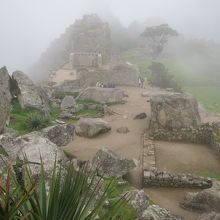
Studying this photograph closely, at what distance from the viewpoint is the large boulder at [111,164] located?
15617mm

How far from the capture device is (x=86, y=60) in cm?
4369

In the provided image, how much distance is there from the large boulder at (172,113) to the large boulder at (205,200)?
726cm

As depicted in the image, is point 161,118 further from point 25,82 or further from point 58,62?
point 58,62

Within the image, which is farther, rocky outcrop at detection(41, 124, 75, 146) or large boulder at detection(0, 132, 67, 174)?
rocky outcrop at detection(41, 124, 75, 146)

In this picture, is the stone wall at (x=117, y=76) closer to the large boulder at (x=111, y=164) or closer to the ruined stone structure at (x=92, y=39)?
the ruined stone structure at (x=92, y=39)

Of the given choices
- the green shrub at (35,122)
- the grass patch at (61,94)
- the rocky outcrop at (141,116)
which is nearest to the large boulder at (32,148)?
the green shrub at (35,122)

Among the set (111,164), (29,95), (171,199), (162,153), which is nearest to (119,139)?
(162,153)

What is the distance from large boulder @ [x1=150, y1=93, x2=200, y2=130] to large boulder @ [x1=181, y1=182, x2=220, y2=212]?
23.8 ft

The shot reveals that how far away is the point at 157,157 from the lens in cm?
1855

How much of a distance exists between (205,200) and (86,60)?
31.3 meters

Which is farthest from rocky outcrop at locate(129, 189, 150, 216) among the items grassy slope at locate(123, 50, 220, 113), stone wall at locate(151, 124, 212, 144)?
grassy slope at locate(123, 50, 220, 113)

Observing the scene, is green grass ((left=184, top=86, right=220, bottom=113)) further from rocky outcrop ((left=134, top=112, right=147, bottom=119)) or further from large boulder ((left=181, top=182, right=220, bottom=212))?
large boulder ((left=181, top=182, right=220, bottom=212))

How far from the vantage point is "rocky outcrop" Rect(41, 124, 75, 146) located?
18031 millimetres

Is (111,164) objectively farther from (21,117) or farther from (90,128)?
(21,117)
